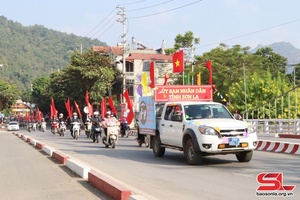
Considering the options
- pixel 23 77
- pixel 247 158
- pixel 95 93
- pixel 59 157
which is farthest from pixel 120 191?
pixel 23 77

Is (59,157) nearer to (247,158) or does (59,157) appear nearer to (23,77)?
(247,158)

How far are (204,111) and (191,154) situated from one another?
1.50 meters

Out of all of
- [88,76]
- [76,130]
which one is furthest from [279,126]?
[88,76]

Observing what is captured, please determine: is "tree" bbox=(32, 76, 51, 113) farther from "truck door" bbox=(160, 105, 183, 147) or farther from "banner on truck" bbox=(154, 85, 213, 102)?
"truck door" bbox=(160, 105, 183, 147)

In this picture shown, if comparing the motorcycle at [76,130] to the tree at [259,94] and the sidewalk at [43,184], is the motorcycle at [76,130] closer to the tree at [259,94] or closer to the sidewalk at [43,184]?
the sidewalk at [43,184]

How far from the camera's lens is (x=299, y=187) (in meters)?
8.75

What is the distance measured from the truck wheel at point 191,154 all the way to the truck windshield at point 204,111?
87 cm

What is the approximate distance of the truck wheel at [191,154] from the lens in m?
12.4

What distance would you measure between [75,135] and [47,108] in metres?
61.7

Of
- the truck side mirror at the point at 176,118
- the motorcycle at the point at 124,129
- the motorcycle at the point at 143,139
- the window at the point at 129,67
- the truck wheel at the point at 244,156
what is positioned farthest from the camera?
the window at the point at 129,67

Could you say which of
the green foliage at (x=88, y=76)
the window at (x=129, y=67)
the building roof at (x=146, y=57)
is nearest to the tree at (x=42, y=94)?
the green foliage at (x=88, y=76)

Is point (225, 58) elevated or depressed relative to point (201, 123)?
elevated

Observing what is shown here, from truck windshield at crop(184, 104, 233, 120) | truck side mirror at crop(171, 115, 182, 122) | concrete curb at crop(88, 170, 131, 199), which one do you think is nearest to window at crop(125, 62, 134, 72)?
truck side mirror at crop(171, 115, 182, 122)

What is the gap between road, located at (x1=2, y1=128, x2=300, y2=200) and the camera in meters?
8.48
